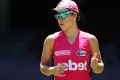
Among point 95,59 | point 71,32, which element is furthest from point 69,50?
point 95,59

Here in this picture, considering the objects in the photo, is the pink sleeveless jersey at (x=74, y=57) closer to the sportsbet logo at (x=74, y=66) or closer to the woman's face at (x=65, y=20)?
the sportsbet logo at (x=74, y=66)

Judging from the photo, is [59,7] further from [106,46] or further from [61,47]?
[106,46]

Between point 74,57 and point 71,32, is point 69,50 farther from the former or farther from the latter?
point 71,32

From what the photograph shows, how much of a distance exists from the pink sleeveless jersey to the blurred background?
3.85 m

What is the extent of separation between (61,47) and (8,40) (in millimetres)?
7307

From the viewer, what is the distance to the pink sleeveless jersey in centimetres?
450

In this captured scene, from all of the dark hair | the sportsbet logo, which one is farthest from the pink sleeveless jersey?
the dark hair

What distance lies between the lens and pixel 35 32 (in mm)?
12062

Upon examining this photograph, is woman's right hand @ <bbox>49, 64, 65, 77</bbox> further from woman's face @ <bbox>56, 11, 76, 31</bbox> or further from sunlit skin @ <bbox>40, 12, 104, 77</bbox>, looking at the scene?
woman's face @ <bbox>56, 11, 76, 31</bbox>

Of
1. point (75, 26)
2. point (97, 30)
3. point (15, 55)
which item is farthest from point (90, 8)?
point (75, 26)

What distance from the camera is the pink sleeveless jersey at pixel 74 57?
14.8 ft

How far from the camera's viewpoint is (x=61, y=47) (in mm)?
4539

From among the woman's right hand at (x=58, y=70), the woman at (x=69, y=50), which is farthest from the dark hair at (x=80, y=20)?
the woman's right hand at (x=58, y=70)

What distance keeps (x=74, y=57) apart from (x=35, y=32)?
299 inches
